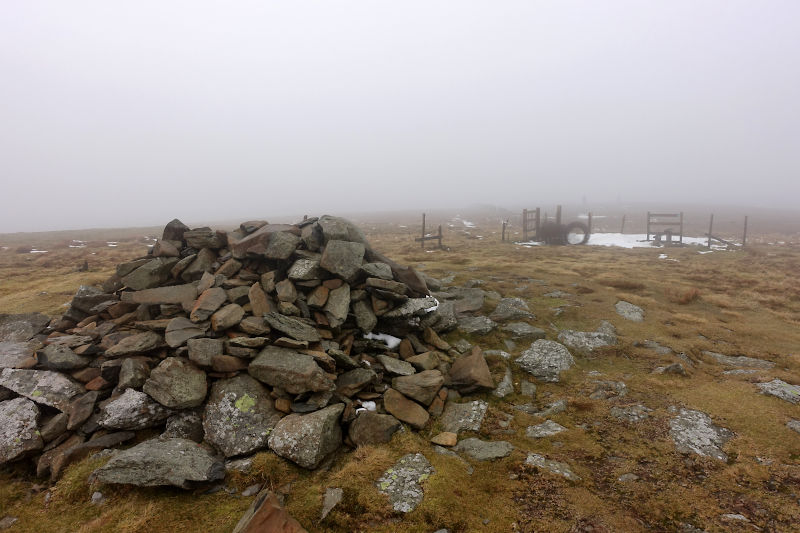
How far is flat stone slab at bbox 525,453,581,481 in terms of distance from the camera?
6.50m

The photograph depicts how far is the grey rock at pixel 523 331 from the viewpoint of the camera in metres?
12.9

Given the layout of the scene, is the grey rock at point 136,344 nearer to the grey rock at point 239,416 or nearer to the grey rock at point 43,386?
the grey rock at point 43,386

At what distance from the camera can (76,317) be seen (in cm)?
1055

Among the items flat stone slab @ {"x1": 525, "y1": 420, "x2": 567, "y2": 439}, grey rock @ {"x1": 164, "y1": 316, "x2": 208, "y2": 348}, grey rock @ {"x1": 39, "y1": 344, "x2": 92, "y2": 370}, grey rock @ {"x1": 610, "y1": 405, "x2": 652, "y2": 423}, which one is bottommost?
flat stone slab @ {"x1": 525, "y1": 420, "x2": 567, "y2": 439}

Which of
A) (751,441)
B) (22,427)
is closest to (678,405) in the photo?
(751,441)

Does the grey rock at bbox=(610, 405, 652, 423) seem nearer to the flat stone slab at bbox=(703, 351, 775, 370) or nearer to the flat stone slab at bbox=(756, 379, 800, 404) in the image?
the flat stone slab at bbox=(756, 379, 800, 404)

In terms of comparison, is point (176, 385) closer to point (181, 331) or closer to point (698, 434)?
point (181, 331)

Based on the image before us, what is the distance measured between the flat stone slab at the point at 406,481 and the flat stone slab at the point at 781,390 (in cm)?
963

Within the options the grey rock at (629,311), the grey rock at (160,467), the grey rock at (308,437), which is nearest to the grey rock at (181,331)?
the grey rock at (160,467)

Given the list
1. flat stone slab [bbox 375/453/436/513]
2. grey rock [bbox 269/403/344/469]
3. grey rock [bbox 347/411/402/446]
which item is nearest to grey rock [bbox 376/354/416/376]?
grey rock [bbox 347/411/402/446]

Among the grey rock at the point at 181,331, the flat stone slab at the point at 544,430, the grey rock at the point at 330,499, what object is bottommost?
the flat stone slab at the point at 544,430

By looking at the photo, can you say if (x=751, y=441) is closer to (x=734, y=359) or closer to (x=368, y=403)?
(x=734, y=359)

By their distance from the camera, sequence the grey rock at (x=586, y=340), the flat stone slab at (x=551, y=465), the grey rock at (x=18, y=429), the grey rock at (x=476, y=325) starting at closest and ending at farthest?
the flat stone slab at (x=551, y=465) → the grey rock at (x=18, y=429) → the grey rock at (x=586, y=340) → the grey rock at (x=476, y=325)

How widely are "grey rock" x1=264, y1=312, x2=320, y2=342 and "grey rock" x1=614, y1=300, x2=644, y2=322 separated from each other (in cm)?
1366
